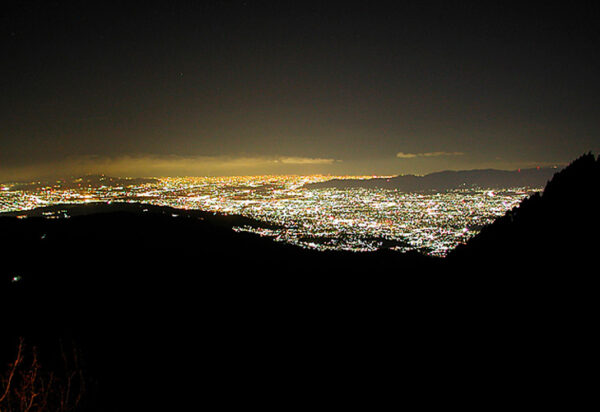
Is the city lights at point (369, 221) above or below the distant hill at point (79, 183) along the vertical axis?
below

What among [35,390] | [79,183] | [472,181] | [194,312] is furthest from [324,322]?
[472,181]

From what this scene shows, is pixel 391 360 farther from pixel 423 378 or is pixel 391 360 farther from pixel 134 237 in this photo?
pixel 134 237

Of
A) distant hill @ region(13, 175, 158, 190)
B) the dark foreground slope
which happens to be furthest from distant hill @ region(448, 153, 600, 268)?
distant hill @ region(13, 175, 158, 190)

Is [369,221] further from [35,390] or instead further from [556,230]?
[35,390]

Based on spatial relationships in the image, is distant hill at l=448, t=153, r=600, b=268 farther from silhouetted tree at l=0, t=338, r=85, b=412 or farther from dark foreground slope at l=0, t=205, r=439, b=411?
silhouetted tree at l=0, t=338, r=85, b=412

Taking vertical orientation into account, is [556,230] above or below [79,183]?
below

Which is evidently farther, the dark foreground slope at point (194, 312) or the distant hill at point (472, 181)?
the distant hill at point (472, 181)

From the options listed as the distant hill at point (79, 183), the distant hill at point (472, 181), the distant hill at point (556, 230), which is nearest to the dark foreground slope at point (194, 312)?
the distant hill at point (556, 230)

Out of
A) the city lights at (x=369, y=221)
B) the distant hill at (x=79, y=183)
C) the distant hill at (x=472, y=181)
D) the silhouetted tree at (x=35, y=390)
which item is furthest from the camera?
the distant hill at (x=472, y=181)

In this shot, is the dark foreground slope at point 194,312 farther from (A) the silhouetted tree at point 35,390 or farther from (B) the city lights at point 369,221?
(B) the city lights at point 369,221

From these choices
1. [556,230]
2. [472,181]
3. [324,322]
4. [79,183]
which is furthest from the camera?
[472,181]
